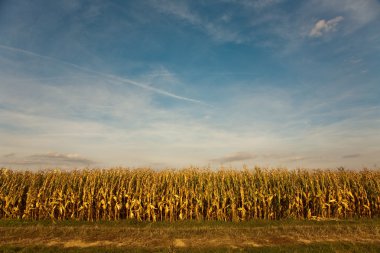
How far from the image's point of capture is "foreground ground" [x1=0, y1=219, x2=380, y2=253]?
A: 463 inches

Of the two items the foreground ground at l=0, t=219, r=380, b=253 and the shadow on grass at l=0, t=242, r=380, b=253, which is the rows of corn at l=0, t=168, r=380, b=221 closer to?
the foreground ground at l=0, t=219, r=380, b=253

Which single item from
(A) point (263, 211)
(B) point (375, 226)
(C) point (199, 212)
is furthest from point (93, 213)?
(B) point (375, 226)

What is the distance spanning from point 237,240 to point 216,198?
6533 millimetres

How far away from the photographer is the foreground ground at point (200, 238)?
38.6ft

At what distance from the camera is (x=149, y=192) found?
20.1 metres

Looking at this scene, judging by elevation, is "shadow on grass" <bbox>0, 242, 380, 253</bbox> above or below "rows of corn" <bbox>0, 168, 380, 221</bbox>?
below

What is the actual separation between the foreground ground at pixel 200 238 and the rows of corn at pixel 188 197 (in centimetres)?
190

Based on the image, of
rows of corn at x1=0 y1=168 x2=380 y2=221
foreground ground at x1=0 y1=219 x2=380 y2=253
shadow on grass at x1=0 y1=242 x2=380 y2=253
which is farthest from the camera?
rows of corn at x1=0 y1=168 x2=380 y2=221

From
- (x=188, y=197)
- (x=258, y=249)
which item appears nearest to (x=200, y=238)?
(x=258, y=249)

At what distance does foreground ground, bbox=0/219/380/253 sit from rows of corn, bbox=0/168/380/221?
1903mm

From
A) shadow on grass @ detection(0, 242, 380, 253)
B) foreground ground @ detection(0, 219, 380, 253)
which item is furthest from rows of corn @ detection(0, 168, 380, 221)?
shadow on grass @ detection(0, 242, 380, 253)

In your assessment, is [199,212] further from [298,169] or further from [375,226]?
[375,226]

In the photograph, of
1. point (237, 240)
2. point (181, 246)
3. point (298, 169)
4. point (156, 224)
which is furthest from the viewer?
point (298, 169)

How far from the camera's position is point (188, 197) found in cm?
2027
